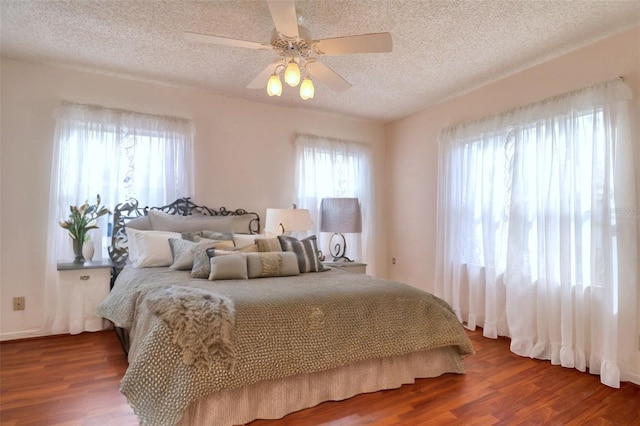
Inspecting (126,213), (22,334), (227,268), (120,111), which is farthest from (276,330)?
(120,111)

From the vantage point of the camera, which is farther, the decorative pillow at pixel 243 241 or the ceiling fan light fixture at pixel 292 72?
the decorative pillow at pixel 243 241

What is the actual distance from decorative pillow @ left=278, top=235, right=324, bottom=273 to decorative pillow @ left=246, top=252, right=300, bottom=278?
4.2 inches

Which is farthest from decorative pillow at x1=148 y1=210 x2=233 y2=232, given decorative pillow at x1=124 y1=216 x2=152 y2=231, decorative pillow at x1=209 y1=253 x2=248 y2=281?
decorative pillow at x1=209 y1=253 x2=248 y2=281

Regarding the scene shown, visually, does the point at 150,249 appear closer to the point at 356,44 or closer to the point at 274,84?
the point at 274,84

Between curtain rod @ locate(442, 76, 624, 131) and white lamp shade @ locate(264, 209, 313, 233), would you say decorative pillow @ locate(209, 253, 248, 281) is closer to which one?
white lamp shade @ locate(264, 209, 313, 233)

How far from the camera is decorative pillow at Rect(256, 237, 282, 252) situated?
2.99 m

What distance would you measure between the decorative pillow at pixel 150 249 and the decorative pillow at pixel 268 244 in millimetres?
788

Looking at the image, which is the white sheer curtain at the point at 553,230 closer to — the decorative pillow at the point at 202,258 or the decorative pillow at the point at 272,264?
the decorative pillow at the point at 272,264

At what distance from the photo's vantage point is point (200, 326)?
1674mm

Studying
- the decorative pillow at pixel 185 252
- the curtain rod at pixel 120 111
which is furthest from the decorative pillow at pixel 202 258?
the curtain rod at pixel 120 111

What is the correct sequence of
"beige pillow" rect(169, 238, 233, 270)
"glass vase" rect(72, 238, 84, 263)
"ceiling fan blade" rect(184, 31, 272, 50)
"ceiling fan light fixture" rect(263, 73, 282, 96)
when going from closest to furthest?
"ceiling fan blade" rect(184, 31, 272, 50) < "ceiling fan light fixture" rect(263, 73, 282, 96) < "beige pillow" rect(169, 238, 233, 270) < "glass vase" rect(72, 238, 84, 263)

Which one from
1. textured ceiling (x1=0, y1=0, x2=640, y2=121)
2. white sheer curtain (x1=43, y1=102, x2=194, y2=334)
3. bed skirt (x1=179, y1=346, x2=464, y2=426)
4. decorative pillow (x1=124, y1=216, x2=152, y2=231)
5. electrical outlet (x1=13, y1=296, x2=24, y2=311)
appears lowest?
bed skirt (x1=179, y1=346, x2=464, y2=426)

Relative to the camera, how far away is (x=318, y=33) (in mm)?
2582

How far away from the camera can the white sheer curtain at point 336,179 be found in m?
4.32
